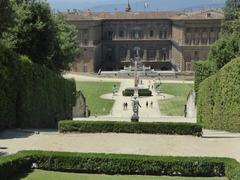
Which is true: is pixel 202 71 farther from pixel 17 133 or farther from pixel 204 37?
pixel 204 37

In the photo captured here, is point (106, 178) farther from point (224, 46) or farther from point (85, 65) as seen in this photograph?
point (85, 65)

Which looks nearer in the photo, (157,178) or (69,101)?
(157,178)

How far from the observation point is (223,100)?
34969 mm

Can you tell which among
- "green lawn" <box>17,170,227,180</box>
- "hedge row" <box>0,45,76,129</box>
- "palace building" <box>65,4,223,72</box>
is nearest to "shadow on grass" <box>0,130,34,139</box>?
"hedge row" <box>0,45,76,129</box>

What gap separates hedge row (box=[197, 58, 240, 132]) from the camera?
32.5m

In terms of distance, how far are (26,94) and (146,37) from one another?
10402 centimetres

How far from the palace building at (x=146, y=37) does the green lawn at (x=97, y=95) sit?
30582 mm

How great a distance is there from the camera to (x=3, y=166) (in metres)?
18.3

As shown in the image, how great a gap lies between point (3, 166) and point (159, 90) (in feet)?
216

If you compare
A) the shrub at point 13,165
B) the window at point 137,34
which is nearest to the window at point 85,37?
the window at point 137,34

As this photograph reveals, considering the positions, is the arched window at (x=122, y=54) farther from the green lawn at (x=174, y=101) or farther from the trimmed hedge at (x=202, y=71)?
the trimmed hedge at (x=202, y=71)

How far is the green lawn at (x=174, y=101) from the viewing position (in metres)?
65.4

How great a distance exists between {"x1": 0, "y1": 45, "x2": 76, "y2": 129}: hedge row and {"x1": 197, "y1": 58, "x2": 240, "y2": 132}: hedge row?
10828 millimetres

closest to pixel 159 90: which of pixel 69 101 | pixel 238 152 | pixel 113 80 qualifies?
pixel 113 80
